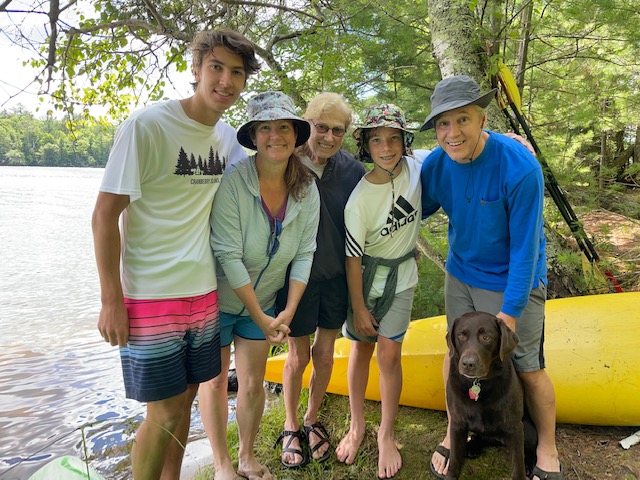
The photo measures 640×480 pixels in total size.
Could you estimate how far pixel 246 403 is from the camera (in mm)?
2340

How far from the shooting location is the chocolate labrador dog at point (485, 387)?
1939 millimetres

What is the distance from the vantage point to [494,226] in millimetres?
2070

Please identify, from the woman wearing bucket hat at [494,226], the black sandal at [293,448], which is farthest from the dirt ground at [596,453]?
the black sandal at [293,448]

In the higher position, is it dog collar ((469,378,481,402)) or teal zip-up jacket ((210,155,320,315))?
teal zip-up jacket ((210,155,320,315))

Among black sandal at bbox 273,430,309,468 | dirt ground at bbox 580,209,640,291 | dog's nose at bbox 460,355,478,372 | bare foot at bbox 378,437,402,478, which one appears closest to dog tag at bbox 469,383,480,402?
dog's nose at bbox 460,355,478,372


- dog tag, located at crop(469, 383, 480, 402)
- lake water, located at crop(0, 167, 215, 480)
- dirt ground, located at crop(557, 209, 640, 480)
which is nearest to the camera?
dog tag, located at crop(469, 383, 480, 402)

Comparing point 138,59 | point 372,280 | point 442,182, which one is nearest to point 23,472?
point 372,280

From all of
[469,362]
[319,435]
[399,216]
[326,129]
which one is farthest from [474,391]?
[326,129]

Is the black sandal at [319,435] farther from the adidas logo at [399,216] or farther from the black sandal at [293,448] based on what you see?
the adidas logo at [399,216]

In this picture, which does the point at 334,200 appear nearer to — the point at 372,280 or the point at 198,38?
the point at 372,280

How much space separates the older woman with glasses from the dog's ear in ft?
2.88

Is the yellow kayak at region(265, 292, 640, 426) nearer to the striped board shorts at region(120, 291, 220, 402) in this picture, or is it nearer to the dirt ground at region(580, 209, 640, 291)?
the dirt ground at region(580, 209, 640, 291)

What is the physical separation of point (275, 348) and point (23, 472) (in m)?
2.39

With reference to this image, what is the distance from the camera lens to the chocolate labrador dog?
6.36 ft
